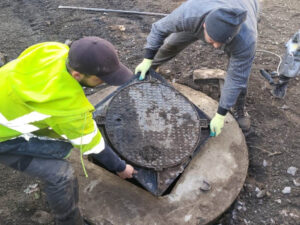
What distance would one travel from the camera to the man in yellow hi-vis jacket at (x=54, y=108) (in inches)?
61.6

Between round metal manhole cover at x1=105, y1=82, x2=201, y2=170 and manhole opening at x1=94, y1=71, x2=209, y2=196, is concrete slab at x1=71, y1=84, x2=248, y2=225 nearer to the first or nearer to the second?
manhole opening at x1=94, y1=71, x2=209, y2=196

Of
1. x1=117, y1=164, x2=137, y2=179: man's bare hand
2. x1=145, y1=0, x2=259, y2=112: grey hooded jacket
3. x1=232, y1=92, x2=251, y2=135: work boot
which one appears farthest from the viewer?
x1=232, y1=92, x2=251, y2=135: work boot

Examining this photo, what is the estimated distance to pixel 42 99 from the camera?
154cm

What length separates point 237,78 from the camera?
7.84 feet

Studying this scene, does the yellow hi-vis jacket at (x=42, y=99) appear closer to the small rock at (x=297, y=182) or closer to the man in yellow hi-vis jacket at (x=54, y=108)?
the man in yellow hi-vis jacket at (x=54, y=108)

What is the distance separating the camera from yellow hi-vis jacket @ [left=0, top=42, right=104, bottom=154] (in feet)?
5.16

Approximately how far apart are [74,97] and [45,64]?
25 cm

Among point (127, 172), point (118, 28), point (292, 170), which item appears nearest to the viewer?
point (127, 172)

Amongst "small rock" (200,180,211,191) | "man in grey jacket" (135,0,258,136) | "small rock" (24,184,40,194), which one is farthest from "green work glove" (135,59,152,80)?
"small rock" (24,184,40,194)

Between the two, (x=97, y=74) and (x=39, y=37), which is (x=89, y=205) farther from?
(x=39, y=37)

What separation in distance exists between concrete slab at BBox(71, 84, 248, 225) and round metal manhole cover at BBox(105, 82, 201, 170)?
0.19m

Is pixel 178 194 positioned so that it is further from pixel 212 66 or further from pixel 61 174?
pixel 212 66

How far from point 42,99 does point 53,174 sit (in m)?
0.54

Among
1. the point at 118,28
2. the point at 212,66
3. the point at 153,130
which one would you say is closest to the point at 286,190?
the point at 153,130
